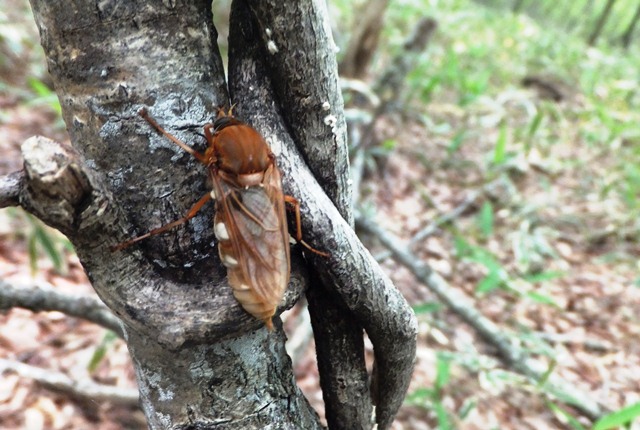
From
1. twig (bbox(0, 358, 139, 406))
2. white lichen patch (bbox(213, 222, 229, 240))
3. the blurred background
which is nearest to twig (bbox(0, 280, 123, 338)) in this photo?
the blurred background

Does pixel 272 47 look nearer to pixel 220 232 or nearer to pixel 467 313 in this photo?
pixel 220 232

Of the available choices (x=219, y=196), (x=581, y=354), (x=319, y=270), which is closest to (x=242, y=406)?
(x=319, y=270)

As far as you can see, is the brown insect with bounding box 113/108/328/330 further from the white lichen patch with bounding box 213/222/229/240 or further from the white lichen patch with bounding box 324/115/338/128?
the white lichen patch with bounding box 324/115/338/128

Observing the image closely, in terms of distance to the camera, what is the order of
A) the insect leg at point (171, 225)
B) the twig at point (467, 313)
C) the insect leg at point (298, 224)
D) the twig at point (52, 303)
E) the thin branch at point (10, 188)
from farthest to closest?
the twig at point (467, 313)
the twig at point (52, 303)
the insect leg at point (298, 224)
the insect leg at point (171, 225)
the thin branch at point (10, 188)

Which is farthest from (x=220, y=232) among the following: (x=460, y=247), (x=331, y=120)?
(x=460, y=247)

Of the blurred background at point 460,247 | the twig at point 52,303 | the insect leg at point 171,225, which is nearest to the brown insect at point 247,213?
the insect leg at point 171,225

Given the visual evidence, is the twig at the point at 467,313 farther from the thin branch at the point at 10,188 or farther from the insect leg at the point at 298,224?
the thin branch at the point at 10,188

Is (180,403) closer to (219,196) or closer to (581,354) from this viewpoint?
(219,196)
